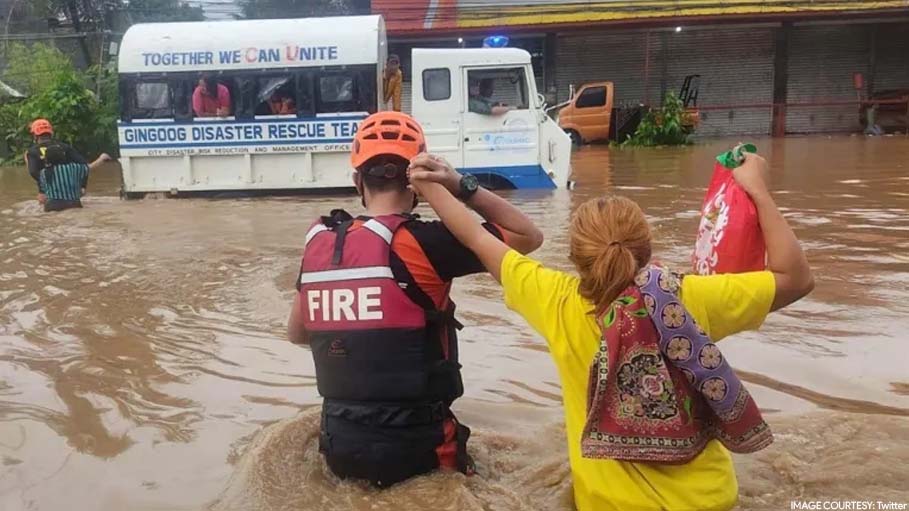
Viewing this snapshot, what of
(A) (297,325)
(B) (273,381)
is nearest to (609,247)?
(A) (297,325)

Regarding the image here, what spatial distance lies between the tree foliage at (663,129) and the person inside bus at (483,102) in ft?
→ 30.9

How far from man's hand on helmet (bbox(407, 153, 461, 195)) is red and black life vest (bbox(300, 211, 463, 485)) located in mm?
172

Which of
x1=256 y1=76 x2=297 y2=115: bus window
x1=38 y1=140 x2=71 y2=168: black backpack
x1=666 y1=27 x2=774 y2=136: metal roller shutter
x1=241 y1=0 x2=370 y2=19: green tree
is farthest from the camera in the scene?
x1=241 y1=0 x2=370 y2=19: green tree

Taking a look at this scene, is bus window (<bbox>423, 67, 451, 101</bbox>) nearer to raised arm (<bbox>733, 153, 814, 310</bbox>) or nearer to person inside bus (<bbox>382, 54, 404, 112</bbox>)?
person inside bus (<bbox>382, 54, 404, 112</bbox>)

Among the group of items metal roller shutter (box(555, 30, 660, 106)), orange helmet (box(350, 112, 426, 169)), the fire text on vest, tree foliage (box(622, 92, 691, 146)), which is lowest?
tree foliage (box(622, 92, 691, 146))

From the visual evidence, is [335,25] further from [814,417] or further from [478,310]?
[814,417]

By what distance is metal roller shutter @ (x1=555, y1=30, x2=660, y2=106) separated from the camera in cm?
2505

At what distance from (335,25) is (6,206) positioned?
5914 millimetres

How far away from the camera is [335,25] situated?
44.4ft

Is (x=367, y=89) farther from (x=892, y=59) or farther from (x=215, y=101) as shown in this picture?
(x=892, y=59)

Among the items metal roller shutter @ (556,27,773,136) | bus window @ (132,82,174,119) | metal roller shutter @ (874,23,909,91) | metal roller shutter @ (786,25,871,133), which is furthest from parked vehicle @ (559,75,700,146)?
bus window @ (132,82,174,119)

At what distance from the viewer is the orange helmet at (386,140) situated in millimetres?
2711

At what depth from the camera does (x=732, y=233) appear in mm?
2459

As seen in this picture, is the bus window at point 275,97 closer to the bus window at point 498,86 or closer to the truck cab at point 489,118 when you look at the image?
the truck cab at point 489,118
